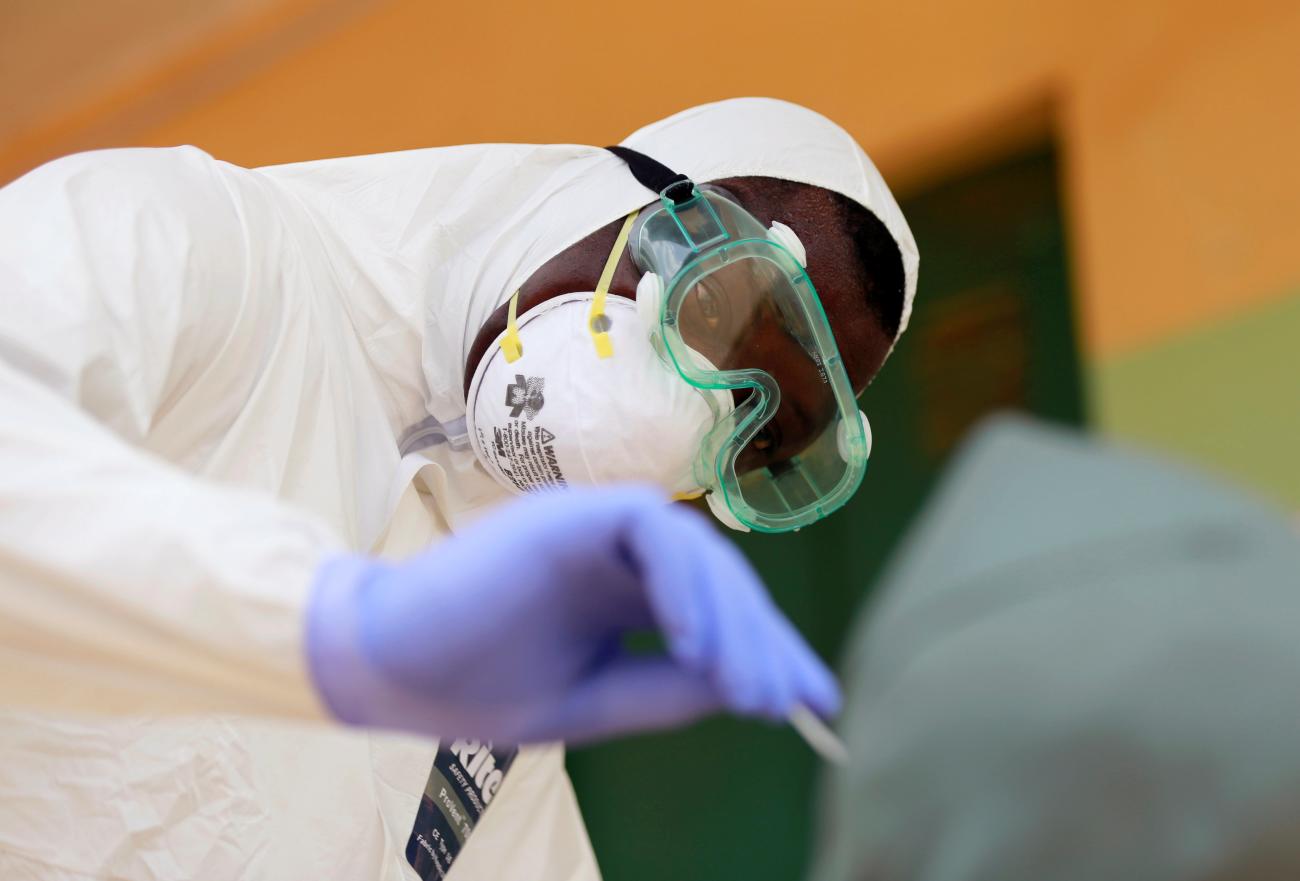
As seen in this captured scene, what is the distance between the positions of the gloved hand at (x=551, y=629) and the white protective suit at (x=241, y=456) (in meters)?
0.03

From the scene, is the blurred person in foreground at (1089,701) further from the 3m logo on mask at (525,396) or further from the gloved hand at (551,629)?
the 3m logo on mask at (525,396)

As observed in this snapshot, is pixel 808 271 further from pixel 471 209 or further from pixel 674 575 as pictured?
pixel 674 575

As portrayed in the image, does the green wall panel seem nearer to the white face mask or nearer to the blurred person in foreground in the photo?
the white face mask

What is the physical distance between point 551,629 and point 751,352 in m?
0.64

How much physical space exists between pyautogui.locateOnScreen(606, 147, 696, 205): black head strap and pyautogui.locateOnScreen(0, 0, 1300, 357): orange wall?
43.4 inches

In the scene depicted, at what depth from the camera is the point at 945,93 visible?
248 cm

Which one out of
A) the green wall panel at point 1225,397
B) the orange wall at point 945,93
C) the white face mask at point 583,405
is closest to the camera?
the white face mask at point 583,405

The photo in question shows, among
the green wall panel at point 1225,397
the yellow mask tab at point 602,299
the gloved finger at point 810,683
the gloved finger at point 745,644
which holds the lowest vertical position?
the green wall panel at point 1225,397

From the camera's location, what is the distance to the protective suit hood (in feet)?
4.11

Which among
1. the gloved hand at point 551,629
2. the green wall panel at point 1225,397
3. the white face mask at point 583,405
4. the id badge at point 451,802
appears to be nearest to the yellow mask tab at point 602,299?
the white face mask at point 583,405

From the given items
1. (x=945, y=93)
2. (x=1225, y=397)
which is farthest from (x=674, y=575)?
(x=945, y=93)

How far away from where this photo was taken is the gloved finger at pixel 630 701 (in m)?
0.63

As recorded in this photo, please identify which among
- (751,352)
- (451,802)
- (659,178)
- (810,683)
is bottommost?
(451,802)

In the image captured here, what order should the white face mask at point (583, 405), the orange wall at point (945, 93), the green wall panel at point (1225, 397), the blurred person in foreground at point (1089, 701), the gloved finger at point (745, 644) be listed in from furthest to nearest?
1. the orange wall at point (945, 93)
2. the green wall panel at point (1225, 397)
3. the white face mask at point (583, 405)
4. the gloved finger at point (745, 644)
5. the blurred person in foreground at point (1089, 701)
